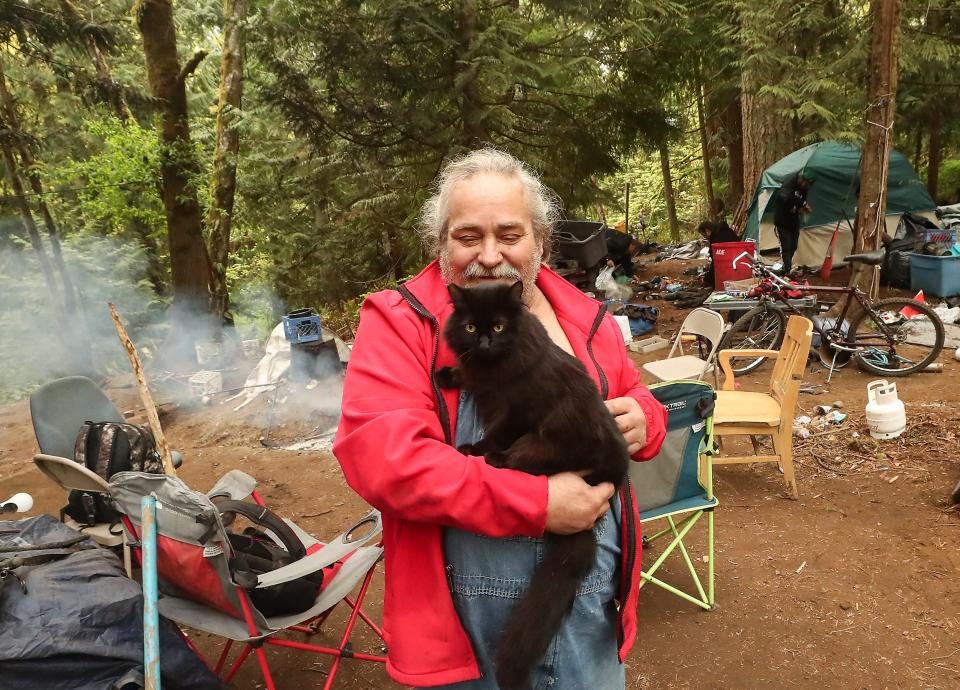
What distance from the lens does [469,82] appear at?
6820 millimetres

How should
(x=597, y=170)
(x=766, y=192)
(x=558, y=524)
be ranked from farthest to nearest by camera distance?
(x=766, y=192), (x=597, y=170), (x=558, y=524)

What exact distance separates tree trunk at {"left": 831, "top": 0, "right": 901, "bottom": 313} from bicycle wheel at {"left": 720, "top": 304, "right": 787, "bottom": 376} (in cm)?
89

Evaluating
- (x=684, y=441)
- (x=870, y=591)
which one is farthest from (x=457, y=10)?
(x=870, y=591)

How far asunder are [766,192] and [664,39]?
170 inches

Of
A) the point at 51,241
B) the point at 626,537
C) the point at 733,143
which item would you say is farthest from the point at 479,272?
the point at 733,143

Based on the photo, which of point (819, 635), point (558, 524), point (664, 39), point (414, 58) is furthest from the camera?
point (664, 39)

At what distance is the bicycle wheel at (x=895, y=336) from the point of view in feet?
20.4

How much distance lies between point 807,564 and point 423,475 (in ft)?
10.9

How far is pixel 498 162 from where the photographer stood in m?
1.50

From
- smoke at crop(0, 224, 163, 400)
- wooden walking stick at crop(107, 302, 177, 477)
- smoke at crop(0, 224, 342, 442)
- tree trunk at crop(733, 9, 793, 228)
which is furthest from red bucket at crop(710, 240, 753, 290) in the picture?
smoke at crop(0, 224, 163, 400)

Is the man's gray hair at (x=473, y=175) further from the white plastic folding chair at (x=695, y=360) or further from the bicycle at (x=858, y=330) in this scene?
the bicycle at (x=858, y=330)

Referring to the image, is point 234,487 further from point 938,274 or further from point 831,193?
point 831,193

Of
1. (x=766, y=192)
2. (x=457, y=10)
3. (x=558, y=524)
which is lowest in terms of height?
(x=766, y=192)

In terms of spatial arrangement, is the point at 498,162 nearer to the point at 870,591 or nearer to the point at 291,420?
the point at 870,591
